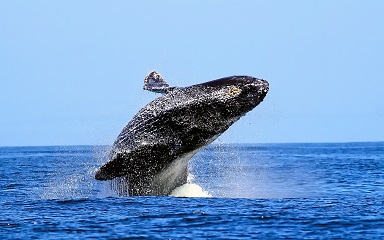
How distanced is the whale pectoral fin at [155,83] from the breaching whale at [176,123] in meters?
0.02

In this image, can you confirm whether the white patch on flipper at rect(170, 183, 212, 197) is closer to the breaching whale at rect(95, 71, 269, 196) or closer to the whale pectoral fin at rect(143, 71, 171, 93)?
the breaching whale at rect(95, 71, 269, 196)

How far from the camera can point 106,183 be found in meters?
16.3

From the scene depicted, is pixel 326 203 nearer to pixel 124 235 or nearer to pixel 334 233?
pixel 334 233

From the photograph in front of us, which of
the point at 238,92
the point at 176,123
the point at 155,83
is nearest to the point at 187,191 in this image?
the point at 176,123

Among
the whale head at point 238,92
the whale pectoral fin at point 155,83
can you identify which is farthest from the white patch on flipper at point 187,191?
the whale head at point 238,92

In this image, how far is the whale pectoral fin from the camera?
48.4 feet

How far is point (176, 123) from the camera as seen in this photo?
46.8 feet

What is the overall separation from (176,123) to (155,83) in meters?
1.26

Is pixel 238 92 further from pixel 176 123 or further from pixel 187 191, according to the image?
pixel 187 191

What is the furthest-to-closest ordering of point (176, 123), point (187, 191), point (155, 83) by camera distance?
point (187, 191) < point (155, 83) < point (176, 123)

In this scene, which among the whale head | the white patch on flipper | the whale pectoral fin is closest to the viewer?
the whale head

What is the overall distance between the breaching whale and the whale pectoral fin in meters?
0.02

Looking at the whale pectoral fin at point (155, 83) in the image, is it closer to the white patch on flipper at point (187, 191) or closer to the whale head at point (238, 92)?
the whale head at point (238, 92)

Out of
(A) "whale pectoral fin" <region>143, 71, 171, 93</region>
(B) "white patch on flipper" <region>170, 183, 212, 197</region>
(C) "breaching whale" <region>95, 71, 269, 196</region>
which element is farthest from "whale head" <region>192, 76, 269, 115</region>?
(B) "white patch on flipper" <region>170, 183, 212, 197</region>
